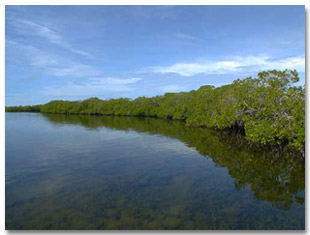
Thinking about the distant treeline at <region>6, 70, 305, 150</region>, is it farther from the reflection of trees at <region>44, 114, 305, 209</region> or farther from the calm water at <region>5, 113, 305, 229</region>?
the calm water at <region>5, 113, 305, 229</region>

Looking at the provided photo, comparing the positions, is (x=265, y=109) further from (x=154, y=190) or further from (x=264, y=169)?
(x=154, y=190)

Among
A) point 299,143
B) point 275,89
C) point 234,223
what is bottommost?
point 234,223

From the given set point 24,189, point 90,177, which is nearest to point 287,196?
point 90,177

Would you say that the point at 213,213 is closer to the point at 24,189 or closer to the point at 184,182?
the point at 184,182

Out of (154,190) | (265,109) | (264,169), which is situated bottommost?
(154,190)

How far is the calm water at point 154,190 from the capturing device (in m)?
8.03

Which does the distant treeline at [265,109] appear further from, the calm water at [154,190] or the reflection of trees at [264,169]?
the calm water at [154,190]

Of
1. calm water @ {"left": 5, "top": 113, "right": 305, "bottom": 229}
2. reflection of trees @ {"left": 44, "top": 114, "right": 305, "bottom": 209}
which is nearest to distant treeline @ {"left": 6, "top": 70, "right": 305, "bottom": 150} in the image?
reflection of trees @ {"left": 44, "top": 114, "right": 305, "bottom": 209}

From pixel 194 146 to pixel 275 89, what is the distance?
8414 millimetres

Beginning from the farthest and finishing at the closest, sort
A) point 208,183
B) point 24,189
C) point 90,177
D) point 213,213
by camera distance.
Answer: point 90,177 < point 208,183 < point 24,189 < point 213,213

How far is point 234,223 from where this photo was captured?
25.8ft

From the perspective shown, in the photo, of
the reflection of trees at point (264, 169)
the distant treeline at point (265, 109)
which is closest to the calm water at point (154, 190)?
the reflection of trees at point (264, 169)

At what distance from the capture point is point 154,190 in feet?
35.5

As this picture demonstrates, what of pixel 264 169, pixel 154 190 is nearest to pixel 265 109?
pixel 264 169
